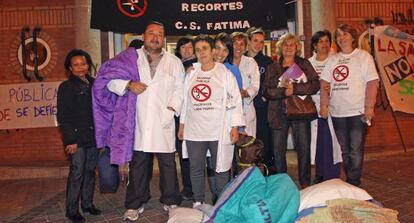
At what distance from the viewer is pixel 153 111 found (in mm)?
5578

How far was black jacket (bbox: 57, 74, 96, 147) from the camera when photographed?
5.53 m

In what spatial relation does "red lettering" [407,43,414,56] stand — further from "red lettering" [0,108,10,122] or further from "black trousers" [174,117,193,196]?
"red lettering" [0,108,10,122]

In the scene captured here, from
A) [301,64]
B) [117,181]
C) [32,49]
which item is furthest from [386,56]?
[32,49]

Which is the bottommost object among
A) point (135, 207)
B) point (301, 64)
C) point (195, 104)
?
point (135, 207)

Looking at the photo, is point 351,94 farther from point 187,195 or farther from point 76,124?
point 76,124

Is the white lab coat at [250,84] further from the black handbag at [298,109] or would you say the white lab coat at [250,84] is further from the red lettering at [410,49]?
the red lettering at [410,49]

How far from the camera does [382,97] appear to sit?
10.1m

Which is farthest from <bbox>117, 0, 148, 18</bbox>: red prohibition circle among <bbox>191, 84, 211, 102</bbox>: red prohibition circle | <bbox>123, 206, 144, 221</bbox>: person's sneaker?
<bbox>123, 206, 144, 221</bbox>: person's sneaker

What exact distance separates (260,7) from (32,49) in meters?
4.42

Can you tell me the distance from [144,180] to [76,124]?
38.9 inches

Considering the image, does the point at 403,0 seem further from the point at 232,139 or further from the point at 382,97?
the point at 232,139

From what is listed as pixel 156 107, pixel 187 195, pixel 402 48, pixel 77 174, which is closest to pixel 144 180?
→ pixel 77 174

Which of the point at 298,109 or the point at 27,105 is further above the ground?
the point at 27,105

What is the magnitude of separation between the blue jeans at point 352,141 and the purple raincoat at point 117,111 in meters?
2.58
